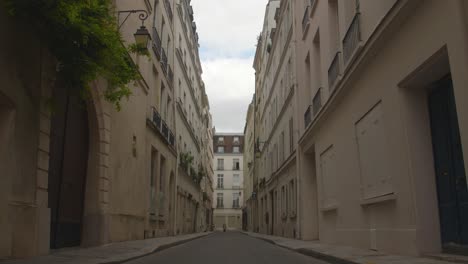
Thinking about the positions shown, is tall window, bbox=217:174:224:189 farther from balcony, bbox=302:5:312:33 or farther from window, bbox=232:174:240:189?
balcony, bbox=302:5:312:33

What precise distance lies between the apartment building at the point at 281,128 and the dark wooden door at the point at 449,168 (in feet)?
40.9

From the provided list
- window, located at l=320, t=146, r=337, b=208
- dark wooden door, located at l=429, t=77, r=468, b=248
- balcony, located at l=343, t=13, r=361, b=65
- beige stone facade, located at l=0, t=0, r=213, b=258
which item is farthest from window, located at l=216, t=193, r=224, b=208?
dark wooden door, located at l=429, t=77, r=468, b=248

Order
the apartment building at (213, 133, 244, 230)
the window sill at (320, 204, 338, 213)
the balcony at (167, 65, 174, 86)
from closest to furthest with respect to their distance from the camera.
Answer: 1. the window sill at (320, 204, 338, 213)
2. the balcony at (167, 65, 174, 86)
3. the apartment building at (213, 133, 244, 230)

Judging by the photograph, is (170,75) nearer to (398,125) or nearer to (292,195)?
(292,195)

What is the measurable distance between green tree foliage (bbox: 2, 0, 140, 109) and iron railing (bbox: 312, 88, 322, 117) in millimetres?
7689

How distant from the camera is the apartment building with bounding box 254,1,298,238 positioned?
Result: 21.3 meters

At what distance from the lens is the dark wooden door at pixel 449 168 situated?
264 inches

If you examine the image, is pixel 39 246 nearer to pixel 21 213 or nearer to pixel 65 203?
pixel 21 213

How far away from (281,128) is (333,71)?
526 inches

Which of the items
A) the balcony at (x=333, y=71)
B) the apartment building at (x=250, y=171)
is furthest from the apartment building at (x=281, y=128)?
the apartment building at (x=250, y=171)

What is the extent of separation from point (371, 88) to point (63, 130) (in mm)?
6769

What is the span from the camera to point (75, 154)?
11320mm

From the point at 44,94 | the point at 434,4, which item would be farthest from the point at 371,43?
the point at 44,94

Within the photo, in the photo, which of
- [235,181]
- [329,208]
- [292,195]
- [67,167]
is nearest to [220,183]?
[235,181]
